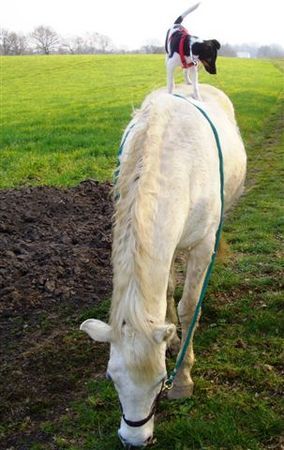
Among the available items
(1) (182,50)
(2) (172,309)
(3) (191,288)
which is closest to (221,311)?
(2) (172,309)

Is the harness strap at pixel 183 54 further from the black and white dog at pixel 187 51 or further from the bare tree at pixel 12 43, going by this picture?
the bare tree at pixel 12 43

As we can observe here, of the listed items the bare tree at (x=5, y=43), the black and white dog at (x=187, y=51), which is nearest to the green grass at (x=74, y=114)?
the black and white dog at (x=187, y=51)

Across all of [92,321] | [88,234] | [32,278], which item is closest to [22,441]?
[92,321]

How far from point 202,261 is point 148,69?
1347 inches

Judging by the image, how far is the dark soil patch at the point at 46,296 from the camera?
3742 mm

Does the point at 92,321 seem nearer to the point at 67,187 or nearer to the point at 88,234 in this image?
the point at 88,234

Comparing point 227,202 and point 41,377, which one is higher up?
point 227,202

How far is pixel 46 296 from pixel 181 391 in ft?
6.46

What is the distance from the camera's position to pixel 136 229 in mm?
2639

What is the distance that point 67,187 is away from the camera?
347 inches

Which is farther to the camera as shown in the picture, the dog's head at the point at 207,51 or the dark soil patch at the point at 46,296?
the dog's head at the point at 207,51

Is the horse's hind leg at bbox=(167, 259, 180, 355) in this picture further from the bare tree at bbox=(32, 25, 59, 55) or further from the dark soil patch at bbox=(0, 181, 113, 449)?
the bare tree at bbox=(32, 25, 59, 55)

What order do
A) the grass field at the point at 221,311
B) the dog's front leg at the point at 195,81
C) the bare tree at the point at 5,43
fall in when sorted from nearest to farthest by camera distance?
the grass field at the point at 221,311 → the dog's front leg at the point at 195,81 → the bare tree at the point at 5,43

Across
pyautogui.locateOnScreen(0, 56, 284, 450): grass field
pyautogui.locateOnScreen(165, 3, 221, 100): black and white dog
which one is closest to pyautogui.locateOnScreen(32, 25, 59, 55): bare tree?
pyautogui.locateOnScreen(0, 56, 284, 450): grass field
